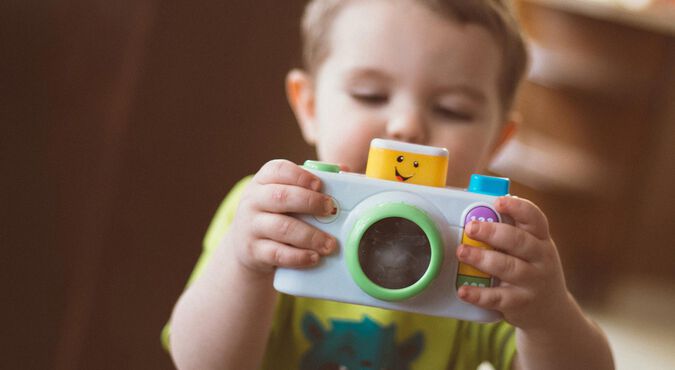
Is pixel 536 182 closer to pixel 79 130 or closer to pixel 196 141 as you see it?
pixel 196 141

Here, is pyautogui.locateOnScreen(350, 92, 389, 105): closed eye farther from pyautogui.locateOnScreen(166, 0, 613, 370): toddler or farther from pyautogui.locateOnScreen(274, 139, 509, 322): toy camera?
pyautogui.locateOnScreen(274, 139, 509, 322): toy camera

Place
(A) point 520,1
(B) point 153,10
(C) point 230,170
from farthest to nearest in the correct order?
(A) point 520,1 < (C) point 230,170 < (B) point 153,10

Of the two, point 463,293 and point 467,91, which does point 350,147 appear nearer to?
point 467,91

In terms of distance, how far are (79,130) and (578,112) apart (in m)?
1.56

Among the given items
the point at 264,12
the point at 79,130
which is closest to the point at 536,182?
the point at 264,12

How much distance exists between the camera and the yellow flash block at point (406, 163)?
47cm

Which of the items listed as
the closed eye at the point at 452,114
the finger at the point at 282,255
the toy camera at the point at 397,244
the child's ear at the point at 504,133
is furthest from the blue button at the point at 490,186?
the child's ear at the point at 504,133

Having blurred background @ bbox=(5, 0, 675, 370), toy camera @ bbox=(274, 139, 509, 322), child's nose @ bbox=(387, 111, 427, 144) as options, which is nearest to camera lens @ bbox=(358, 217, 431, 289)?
toy camera @ bbox=(274, 139, 509, 322)

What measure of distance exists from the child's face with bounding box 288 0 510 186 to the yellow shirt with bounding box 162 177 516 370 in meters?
0.13

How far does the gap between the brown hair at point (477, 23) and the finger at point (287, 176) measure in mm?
275

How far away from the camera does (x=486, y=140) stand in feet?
2.36

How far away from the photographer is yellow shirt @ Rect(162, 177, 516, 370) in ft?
2.22

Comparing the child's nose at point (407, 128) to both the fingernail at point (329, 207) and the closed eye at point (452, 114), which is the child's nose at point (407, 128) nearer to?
the closed eye at point (452, 114)

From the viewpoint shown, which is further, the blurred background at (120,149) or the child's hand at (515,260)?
the blurred background at (120,149)
